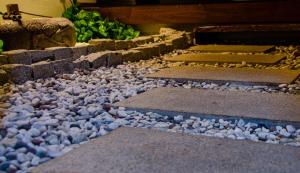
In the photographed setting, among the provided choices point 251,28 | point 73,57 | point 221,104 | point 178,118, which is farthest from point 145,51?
point 178,118

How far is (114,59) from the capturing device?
5383 millimetres

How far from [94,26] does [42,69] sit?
9.06 ft

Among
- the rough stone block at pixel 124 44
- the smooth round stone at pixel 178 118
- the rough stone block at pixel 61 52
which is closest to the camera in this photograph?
the smooth round stone at pixel 178 118

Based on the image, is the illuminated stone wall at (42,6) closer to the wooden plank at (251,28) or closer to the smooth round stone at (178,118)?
the wooden plank at (251,28)

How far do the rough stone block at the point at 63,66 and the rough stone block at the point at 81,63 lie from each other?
7 cm

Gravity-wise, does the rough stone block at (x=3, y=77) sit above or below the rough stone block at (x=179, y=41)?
below

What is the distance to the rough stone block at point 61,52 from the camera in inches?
192

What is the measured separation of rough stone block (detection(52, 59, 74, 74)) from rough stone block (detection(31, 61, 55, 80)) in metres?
0.07

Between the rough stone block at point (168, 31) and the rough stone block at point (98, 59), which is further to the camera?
the rough stone block at point (168, 31)

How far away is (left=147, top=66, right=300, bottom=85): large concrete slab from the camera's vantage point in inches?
156

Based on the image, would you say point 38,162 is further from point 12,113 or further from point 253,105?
point 253,105

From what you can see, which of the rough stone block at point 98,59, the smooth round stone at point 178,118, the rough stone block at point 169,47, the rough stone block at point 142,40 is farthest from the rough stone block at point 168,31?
the smooth round stone at point 178,118

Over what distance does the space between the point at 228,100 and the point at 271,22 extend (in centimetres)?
415

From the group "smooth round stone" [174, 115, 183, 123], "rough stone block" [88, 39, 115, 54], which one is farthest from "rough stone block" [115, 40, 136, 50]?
"smooth round stone" [174, 115, 183, 123]
